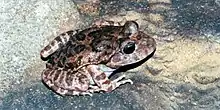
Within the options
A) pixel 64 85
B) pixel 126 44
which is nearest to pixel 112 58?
pixel 126 44

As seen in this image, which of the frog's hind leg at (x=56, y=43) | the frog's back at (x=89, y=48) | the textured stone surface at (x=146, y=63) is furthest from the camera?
the frog's hind leg at (x=56, y=43)

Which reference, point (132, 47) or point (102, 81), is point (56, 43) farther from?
point (132, 47)

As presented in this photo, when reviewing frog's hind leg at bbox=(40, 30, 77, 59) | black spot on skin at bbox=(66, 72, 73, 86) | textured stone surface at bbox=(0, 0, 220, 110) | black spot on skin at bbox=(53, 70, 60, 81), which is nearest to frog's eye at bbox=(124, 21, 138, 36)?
textured stone surface at bbox=(0, 0, 220, 110)

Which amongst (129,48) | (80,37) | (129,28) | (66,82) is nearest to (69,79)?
(66,82)

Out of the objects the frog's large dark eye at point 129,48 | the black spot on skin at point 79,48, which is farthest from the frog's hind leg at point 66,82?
the frog's large dark eye at point 129,48

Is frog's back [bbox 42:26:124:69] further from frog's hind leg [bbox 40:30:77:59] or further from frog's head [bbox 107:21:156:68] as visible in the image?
frog's hind leg [bbox 40:30:77:59]

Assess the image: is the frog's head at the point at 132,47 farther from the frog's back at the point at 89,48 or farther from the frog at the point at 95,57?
the frog's back at the point at 89,48
